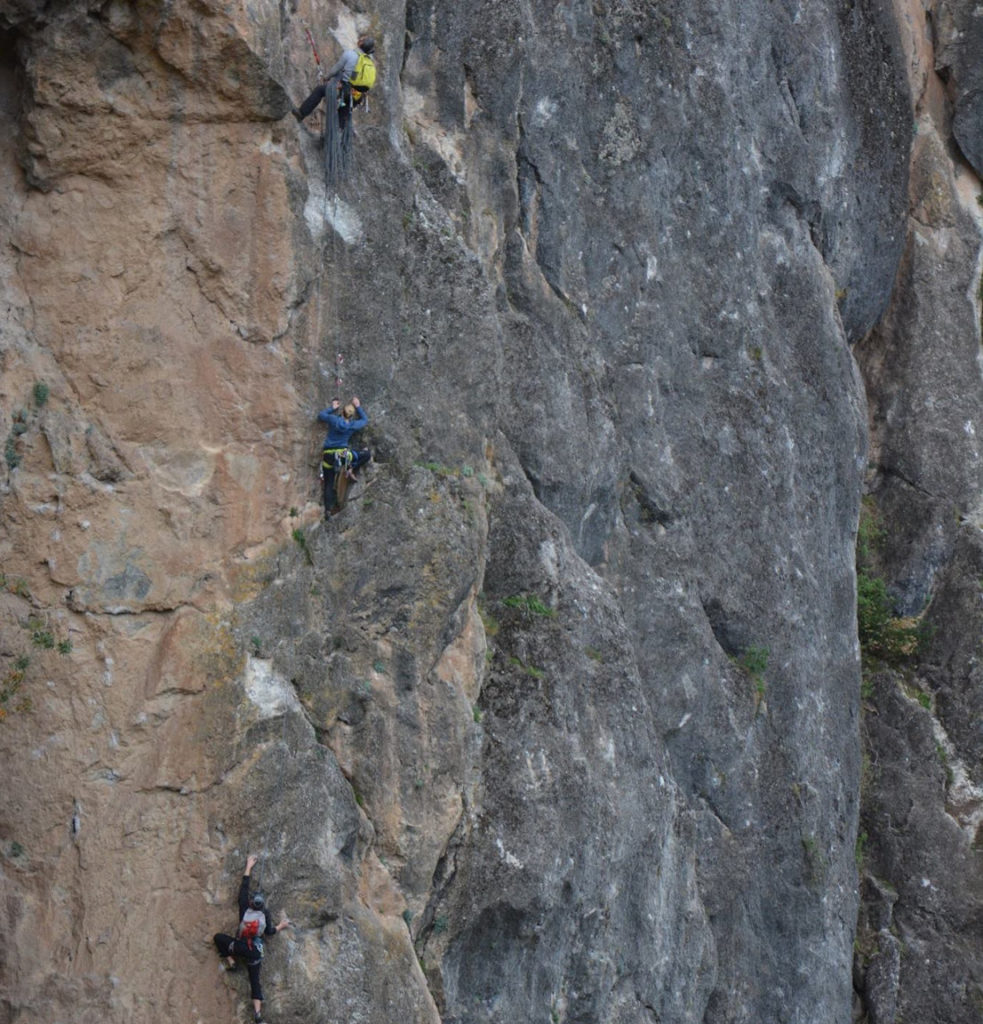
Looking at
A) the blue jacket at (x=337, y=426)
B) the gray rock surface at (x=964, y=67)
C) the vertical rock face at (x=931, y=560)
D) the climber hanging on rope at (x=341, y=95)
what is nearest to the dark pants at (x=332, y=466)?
the blue jacket at (x=337, y=426)

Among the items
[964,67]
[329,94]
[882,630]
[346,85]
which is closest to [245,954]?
[329,94]

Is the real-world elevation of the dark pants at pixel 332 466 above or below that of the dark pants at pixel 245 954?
above

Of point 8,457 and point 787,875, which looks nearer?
point 8,457

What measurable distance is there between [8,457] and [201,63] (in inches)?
160

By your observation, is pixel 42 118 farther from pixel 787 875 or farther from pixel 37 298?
pixel 787 875

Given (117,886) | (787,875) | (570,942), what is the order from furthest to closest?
(787,875)
(570,942)
(117,886)

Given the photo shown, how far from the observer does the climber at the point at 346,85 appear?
1497 cm

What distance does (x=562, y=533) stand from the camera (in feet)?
59.9

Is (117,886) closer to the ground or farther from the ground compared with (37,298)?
closer to the ground

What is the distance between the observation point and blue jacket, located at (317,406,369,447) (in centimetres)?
1489

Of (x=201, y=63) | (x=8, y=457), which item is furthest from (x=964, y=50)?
(x=8, y=457)

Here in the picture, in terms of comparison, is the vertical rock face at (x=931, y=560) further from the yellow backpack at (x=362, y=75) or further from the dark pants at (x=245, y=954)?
the yellow backpack at (x=362, y=75)

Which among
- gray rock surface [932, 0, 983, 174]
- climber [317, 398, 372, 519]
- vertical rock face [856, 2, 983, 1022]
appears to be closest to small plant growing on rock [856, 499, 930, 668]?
vertical rock face [856, 2, 983, 1022]

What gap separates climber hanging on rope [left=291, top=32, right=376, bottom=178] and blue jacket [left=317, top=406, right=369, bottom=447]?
2.42 metres
